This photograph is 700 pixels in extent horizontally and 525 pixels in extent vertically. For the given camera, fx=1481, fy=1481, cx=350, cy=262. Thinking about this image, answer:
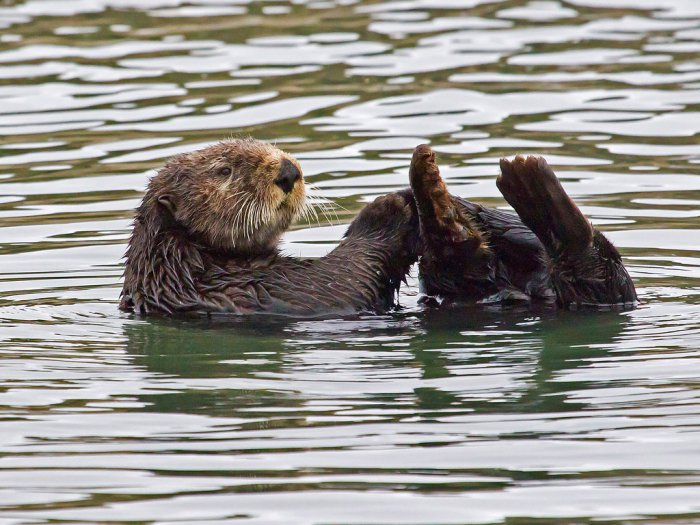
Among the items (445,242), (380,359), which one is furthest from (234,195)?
(380,359)

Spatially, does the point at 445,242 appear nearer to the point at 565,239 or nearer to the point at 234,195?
the point at 565,239

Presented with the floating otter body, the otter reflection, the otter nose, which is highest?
the otter nose

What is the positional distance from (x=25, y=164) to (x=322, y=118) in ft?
7.87

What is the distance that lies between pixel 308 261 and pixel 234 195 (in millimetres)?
474

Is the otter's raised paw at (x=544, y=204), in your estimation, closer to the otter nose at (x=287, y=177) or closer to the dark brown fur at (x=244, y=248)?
the dark brown fur at (x=244, y=248)

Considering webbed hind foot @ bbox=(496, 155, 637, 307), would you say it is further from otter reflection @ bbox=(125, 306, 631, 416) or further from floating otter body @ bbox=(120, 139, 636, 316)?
otter reflection @ bbox=(125, 306, 631, 416)

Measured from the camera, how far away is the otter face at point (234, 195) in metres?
7.07

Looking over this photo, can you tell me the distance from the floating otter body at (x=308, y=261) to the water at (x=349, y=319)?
15 cm

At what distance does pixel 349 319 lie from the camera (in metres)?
6.99

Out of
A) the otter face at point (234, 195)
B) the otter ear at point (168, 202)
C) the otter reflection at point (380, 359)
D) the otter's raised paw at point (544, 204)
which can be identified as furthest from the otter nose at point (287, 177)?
the otter's raised paw at point (544, 204)

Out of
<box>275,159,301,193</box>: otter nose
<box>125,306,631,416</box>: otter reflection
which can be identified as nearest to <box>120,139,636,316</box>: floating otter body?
<box>275,159,301,193</box>: otter nose

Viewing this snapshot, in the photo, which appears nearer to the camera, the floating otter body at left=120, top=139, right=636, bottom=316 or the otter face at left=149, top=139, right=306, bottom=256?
the floating otter body at left=120, top=139, right=636, bottom=316

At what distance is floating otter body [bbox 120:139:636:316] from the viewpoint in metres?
6.91

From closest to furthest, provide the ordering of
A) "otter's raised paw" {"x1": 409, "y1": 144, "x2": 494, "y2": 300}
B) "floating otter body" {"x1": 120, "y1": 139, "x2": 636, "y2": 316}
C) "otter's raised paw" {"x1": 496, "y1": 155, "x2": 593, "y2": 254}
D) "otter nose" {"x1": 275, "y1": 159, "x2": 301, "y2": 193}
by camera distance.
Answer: "otter's raised paw" {"x1": 496, "y1": 155, "x2": 593, "y2": 254}, "otter's raised paw" {"x1": 409, "y1": 144, "x2": 494, "y2": 300}, "floating otter body" {"x1": 120, "y1": 139, "x2": 636, "y2": 316}, "otter nose" {"x1": 275, "y1": 159, "x2": 301, "y2": 193}
